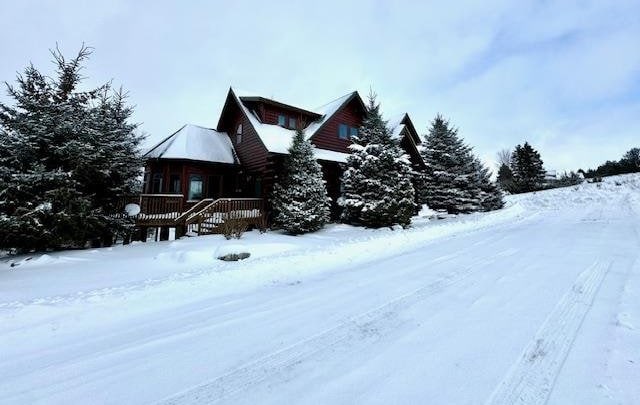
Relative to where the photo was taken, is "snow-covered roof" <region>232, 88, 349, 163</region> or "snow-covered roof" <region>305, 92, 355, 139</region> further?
"snow-covered roof" <region>305, 92, 355, 139</region>

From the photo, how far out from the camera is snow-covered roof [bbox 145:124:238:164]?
54.0ft

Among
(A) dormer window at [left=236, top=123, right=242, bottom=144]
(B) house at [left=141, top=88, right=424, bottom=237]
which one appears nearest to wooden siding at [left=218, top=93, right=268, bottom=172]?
(B) house at [left=141, top=88, right=424, bottom=237]

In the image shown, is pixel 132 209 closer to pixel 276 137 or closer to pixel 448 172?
pixel 276 137

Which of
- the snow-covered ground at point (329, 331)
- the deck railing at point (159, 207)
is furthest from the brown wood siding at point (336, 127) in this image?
the snow-covered ground at point (329, 331)

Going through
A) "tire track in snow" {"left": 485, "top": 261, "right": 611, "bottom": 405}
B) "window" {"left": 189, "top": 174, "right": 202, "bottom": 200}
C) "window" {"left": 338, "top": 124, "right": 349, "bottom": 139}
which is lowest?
"tire track in snow" {"left": 485, "top": 261, "right": 611, "bottom": 405}

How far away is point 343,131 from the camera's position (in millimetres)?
19766

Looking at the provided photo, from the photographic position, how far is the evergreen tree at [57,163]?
839cm

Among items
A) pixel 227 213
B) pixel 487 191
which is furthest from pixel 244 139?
pixel 487 191

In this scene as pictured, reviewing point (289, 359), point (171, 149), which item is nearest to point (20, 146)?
point (171, 149)

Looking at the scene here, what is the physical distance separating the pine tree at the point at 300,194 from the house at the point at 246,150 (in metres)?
1.43

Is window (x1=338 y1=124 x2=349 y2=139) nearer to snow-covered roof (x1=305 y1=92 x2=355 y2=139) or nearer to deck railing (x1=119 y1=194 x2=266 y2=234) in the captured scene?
snow-covered roof (x1=305 y1=92 x2=355 y2=139)

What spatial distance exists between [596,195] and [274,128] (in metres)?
27.9

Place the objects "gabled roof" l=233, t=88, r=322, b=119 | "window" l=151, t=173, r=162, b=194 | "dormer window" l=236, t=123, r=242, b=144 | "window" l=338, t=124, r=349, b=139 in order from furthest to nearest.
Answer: "window" l=338, t=124, r=349, b=139 < "dormer window" l=236, t=123, r=242, b=144 < "gabled roof" l=233, t=88, r=322, b=119 < "window" l=151, t=173, r=162, b=194

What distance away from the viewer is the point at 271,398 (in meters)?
2.43
